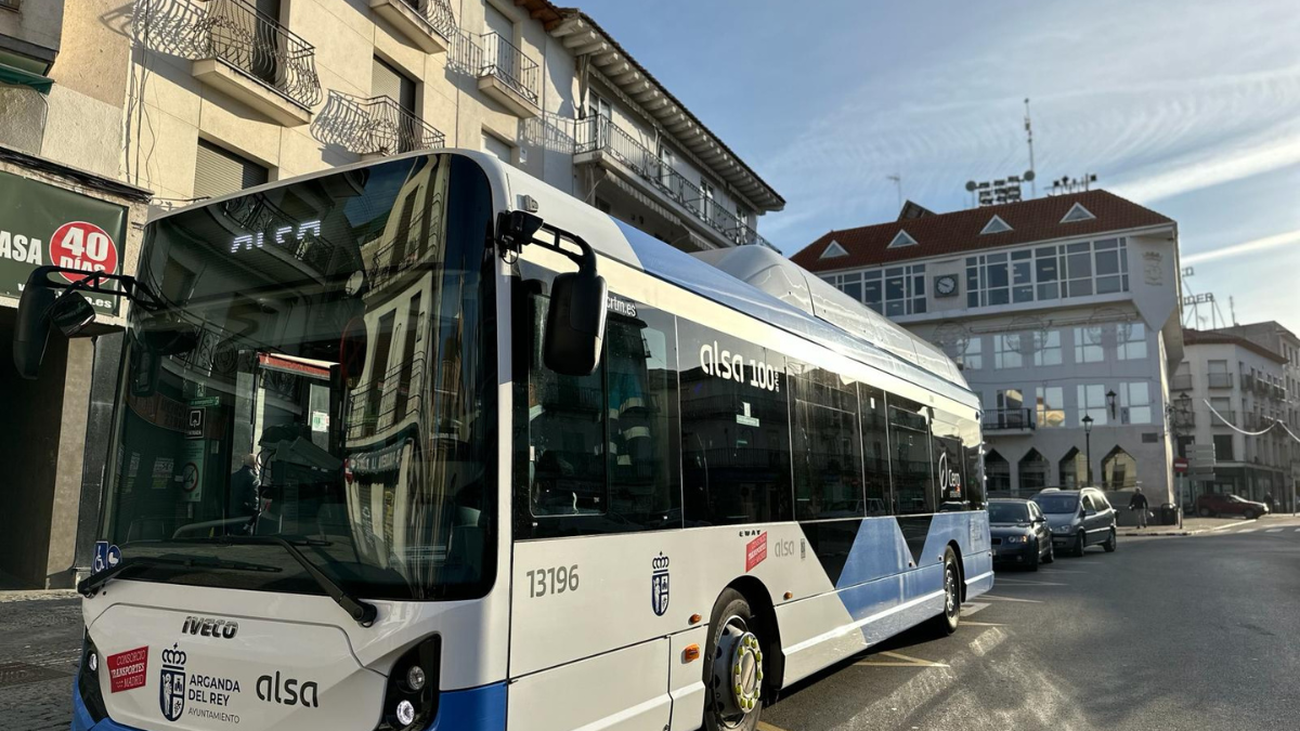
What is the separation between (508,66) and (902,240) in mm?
39039

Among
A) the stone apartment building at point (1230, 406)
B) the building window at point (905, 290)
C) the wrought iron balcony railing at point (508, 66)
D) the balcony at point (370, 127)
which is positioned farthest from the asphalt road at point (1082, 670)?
the stone apartment building at point (1230, 406)

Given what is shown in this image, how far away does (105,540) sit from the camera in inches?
167

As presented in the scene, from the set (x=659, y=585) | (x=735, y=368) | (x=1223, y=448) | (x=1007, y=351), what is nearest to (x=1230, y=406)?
(x=1223, y=448)

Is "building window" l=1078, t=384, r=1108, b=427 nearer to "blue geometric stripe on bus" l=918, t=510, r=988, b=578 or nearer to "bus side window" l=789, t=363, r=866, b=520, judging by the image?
"blue geometric stripe on bus" l=918, t=510, r=988, b=578

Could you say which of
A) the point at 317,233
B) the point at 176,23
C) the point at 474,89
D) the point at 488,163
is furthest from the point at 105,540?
the point at 474,89

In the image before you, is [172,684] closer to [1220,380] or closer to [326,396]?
[326,396]

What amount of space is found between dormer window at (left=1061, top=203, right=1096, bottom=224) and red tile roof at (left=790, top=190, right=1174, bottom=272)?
0.27 m

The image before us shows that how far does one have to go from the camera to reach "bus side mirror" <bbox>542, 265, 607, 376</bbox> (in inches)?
136

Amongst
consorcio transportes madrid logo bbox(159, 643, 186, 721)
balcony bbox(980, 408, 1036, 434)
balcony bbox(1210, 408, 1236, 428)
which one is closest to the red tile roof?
balcony bbox(980, 408, 1036, 434)

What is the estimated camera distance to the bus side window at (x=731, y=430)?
5.13m

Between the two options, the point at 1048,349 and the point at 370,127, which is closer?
the point at 370,127

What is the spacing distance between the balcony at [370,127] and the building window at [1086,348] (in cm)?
4144

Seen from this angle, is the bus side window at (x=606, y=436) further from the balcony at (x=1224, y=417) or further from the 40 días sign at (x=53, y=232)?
the balcony at (x=1224, y=417)

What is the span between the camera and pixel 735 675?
5242mm
